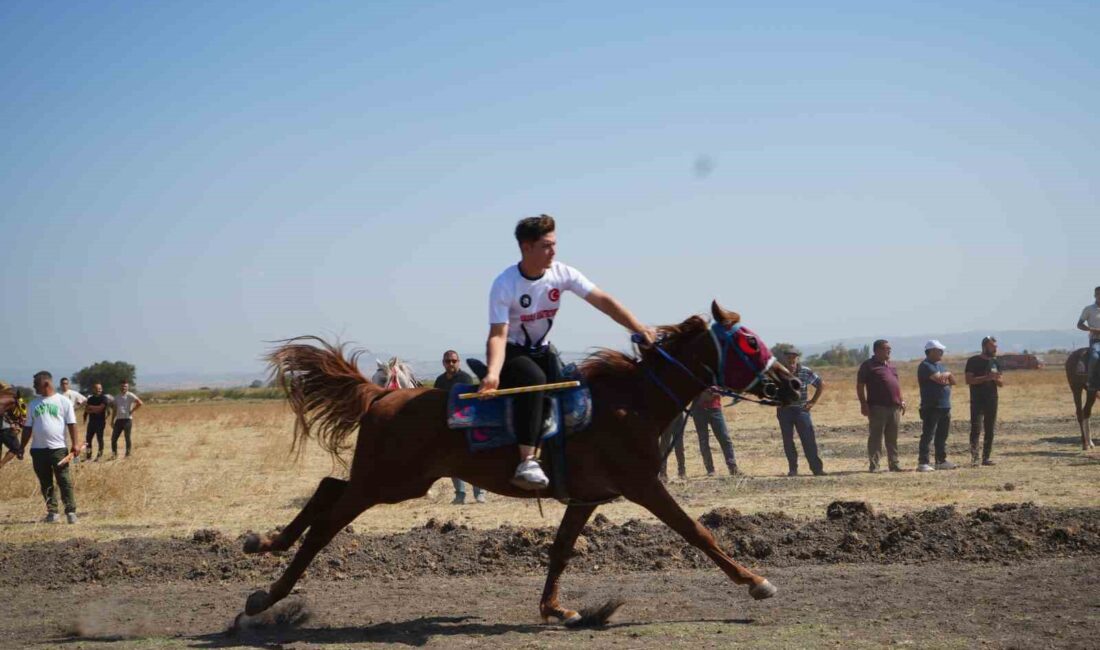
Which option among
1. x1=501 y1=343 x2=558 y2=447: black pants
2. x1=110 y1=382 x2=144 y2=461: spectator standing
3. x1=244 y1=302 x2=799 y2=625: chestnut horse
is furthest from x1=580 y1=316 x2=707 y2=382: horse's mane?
x1=110 y1=382 x2=144 y2=461: spectator standing

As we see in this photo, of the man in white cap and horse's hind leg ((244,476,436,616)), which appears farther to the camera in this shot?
the man in white cap

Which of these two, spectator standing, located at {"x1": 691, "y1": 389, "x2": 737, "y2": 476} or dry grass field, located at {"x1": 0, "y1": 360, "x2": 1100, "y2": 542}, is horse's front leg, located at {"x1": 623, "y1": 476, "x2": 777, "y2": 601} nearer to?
dry grass field, located at {"x1": 0, "y1": 360, "x2": 1100, "y2": 542}

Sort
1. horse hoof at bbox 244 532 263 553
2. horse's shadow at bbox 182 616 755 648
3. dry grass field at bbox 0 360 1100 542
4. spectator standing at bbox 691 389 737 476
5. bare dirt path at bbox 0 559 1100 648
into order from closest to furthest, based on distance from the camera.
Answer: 1. bare dirt path at bbox 0 559 1100 648
2. horse's shadow at bbox 182 616 755 648
3. horse hoof at bbox 244 532 263 553
4. dry grass field at bbox 0 360 1100 542
5. spectator standing at bbox 691 389 737 476

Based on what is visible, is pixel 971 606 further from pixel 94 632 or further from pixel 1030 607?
pixel 94 632

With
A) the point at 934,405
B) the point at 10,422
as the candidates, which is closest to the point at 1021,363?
the point at 934,405

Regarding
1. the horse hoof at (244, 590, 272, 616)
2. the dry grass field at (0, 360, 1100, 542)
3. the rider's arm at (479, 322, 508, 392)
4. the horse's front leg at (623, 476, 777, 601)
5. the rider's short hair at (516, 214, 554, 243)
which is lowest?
the dry grass field at (0, 360, 1100, 542)

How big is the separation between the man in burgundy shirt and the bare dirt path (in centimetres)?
846

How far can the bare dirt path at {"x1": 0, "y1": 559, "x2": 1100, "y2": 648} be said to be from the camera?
7004mm

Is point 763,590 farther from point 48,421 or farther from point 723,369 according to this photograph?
point 48,421

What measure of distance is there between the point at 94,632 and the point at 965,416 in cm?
2659

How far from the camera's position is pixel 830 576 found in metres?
8.91

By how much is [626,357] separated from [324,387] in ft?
7.68

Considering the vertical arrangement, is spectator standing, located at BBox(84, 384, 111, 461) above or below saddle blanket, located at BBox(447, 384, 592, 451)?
below

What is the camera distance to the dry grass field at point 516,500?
13758 millimetres
